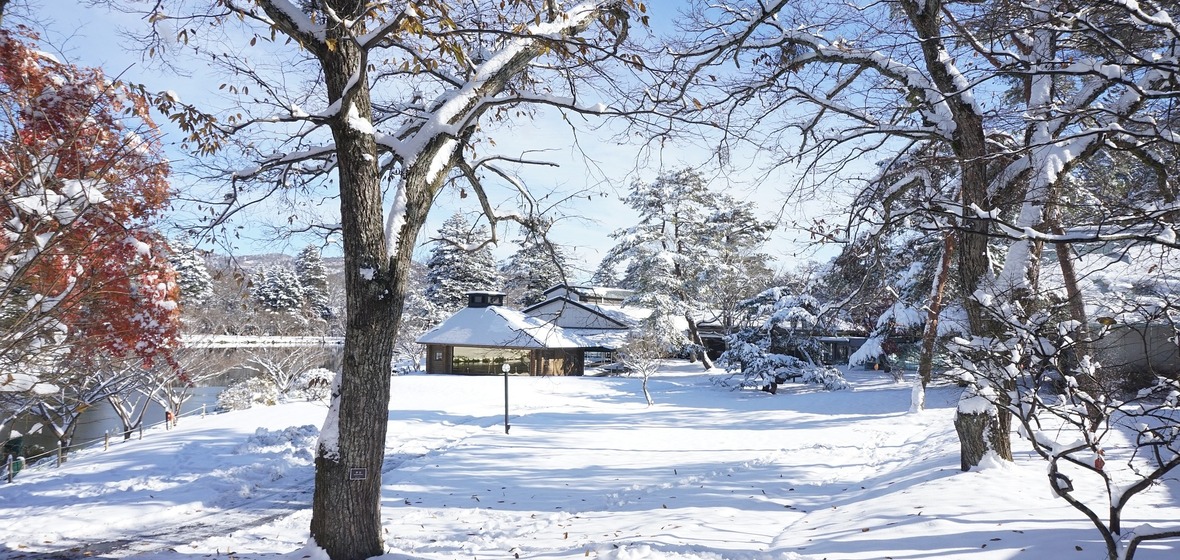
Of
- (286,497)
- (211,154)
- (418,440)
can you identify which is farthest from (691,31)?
(418,440)

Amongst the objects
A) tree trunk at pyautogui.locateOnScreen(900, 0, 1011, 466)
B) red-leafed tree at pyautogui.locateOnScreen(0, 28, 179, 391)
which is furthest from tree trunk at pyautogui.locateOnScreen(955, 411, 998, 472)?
red-leafed tree at pyautogui.locateOnScreen(0, 28, 179, 391)

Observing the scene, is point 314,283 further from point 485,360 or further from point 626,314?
point 626,314

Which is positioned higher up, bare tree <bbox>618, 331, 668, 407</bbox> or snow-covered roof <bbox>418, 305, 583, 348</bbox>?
snow-covered roof <bbox>418, 305, 583, 348</bbox>

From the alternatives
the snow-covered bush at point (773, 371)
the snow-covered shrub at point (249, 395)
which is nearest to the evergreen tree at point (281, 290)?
the snow-covered shrub at point (249, 395)

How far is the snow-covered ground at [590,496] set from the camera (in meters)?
5.33

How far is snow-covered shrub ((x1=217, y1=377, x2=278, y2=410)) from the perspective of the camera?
25.0 meters

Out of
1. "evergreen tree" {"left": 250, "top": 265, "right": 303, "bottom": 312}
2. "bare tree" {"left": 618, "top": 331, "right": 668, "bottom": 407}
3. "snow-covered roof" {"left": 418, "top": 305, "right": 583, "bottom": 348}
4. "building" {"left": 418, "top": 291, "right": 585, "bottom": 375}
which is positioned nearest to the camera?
"bare tree" {"left": 618, "top": 331, "right": 668, "bottom": 407}

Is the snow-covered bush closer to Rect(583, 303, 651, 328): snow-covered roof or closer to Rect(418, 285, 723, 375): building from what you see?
Rect(418, 285, 723, 375): building

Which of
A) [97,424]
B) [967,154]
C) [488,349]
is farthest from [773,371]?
[97,424]

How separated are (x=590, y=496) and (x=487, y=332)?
76.9 ft

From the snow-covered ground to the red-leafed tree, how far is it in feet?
8.73

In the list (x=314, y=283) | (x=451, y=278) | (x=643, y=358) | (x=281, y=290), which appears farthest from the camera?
(x=314, y=283)

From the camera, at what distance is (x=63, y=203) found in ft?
13.3

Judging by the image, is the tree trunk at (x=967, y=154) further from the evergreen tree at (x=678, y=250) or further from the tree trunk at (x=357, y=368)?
the evergreen tree at (x=678, y=250)
